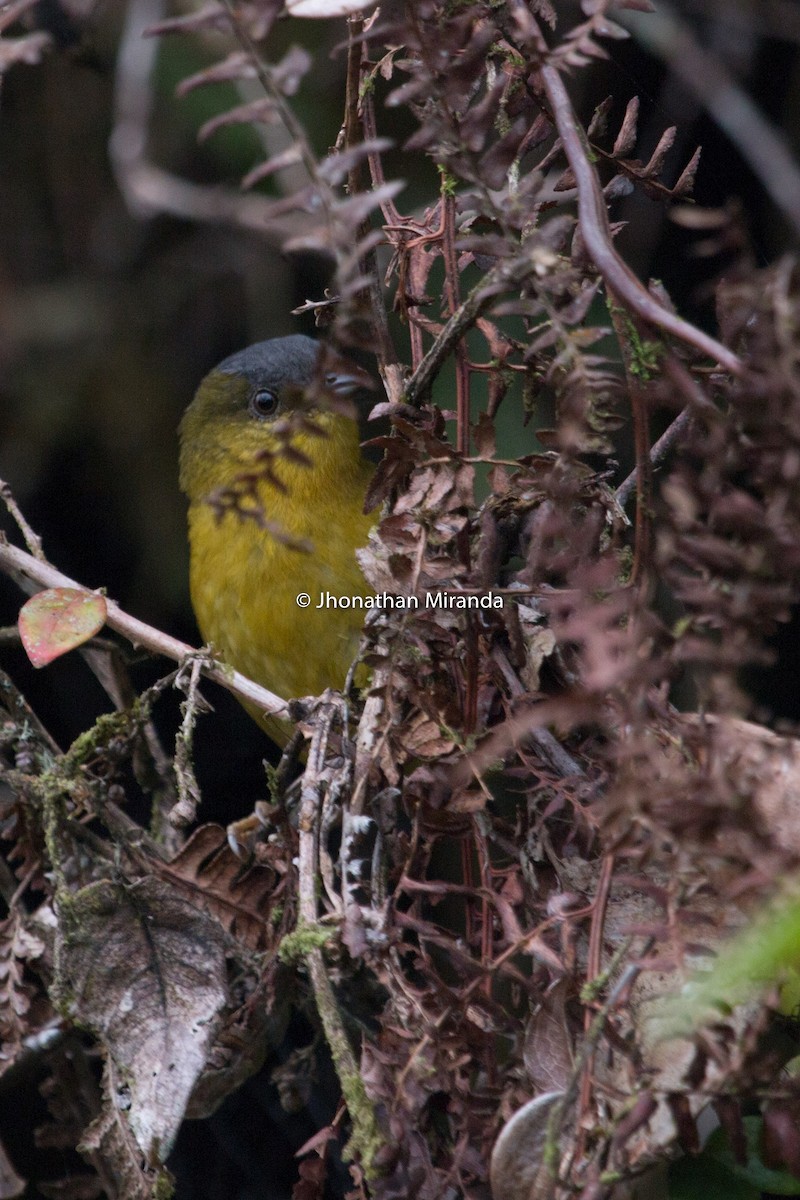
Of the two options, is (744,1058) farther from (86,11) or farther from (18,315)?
(18,315)

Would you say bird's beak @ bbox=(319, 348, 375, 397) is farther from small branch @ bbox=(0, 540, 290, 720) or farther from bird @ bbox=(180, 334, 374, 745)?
bird @ bbox=(180, 334, 374, 745)

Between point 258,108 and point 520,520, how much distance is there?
53 cm

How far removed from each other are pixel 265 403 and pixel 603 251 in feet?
6.64

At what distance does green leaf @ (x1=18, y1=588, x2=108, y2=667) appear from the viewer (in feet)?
5.32

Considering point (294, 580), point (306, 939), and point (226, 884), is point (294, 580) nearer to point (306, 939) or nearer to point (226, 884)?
point (226, 884)

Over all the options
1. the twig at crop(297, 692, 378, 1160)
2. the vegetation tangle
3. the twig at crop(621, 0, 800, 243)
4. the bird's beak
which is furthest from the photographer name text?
the twig at crop(621, 0, 800, 243)

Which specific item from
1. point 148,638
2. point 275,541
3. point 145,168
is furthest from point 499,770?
point 145,168

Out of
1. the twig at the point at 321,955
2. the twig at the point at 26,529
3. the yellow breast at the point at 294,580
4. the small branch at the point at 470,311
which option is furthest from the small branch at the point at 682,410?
the yellow breast at the point at 294,580

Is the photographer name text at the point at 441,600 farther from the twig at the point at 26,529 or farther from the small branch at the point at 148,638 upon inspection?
the twig at the point at 26,529

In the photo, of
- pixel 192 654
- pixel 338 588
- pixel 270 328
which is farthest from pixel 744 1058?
pixel 270 328

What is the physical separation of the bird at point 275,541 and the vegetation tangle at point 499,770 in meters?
0.81

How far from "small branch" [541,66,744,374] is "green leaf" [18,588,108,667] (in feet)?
2.93

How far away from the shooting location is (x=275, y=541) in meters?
2.42

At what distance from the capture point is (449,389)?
288cm
